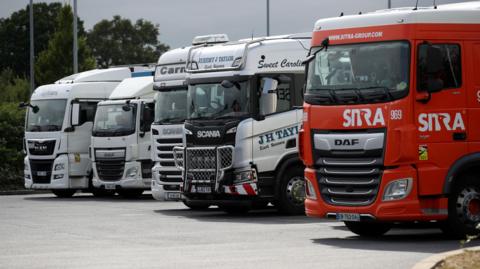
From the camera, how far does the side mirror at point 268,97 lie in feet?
75.6

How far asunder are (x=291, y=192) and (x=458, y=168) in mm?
6471

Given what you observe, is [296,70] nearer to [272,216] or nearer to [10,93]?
[272,216]

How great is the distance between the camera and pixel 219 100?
23438mm

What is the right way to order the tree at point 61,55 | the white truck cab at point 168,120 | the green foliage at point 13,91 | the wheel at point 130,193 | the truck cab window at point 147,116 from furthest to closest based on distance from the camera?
the tree at point 61,55 → the green foliage at point 13,91 → the wheel at point 130,193 → the truck cab window at point 147,116 → the white truck cab at point 168,120

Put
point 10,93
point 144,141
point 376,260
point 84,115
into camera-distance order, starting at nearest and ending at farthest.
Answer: point 376,260 < point 144,141 < point 84,115 < point 10,93

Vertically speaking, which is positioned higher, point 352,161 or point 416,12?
point 416,12

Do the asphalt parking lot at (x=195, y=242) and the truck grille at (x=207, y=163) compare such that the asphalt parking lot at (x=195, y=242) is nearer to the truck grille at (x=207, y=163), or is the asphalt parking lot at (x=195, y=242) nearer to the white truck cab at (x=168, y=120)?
the white truck cab at (x=168, y=120)

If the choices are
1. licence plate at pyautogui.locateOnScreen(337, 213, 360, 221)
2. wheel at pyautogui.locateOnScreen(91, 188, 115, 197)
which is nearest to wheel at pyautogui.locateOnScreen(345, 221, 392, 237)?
licence plate at pyautogui.locateOnScreen(337, 213, 360, 221)

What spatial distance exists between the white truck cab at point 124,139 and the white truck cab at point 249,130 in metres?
7.14

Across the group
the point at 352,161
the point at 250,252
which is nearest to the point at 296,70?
the point at 352,161

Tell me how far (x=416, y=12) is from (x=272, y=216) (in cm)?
745

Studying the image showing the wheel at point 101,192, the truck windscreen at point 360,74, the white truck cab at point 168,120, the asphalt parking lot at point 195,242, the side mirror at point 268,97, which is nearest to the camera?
the asphalt parking lot at point 195,242

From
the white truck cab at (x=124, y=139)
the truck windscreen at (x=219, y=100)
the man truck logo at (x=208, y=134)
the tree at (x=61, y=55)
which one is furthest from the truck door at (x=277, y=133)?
the tree at (x=61, y=55)

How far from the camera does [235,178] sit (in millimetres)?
23219
